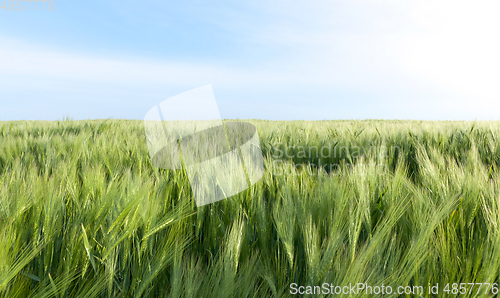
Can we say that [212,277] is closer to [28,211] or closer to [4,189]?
[28,211]

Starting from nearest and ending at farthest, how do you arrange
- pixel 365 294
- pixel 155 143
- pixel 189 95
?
1. pixel 365 294
2. pixel 189 95
3. pixel 155 143

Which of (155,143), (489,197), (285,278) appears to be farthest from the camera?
(155,143)

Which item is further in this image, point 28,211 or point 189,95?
point 189,95

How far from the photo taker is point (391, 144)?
8.38ft

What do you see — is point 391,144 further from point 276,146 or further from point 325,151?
point 276,146

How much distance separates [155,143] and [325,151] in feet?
4.71

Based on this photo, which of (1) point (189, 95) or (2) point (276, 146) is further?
(2) point (276, 146)

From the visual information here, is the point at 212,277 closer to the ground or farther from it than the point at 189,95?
closer to the ground

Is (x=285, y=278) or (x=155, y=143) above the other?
(x=155, y=143)

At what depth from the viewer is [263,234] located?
0.83m

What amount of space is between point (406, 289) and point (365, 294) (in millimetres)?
131

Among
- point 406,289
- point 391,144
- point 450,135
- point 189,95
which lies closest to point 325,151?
point 391,144

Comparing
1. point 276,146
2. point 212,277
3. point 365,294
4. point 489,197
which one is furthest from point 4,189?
point 276,146

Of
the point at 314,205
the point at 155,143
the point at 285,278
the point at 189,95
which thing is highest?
the point at 189,95
